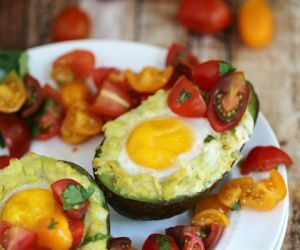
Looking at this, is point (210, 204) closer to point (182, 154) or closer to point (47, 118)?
point (182, 154)

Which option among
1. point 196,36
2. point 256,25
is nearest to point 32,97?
point 196,36

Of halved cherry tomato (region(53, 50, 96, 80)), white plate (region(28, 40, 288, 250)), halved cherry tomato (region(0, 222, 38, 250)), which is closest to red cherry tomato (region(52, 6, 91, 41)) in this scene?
white plate (region(28, 40, 288, 250))

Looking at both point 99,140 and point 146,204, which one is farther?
point 99,140

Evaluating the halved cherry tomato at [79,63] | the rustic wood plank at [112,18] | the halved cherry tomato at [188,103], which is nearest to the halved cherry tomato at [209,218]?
the halved cherry tomato at [188,103]

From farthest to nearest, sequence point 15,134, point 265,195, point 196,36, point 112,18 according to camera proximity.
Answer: point 112,18 < point 196,36 < point 15,134 < point 265,195

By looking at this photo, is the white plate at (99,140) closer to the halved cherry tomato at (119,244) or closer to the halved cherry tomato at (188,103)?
the halved cherry tomato at (119,244)

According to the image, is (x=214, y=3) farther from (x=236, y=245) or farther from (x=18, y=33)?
(x=236, y=245)

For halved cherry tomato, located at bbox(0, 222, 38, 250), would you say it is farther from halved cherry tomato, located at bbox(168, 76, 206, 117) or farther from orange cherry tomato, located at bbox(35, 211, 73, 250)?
halved cherry tomato, located at bbox(168, 76, 206, 117)
